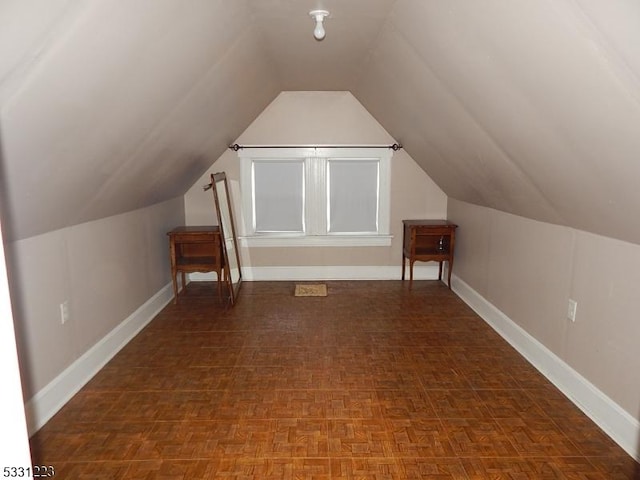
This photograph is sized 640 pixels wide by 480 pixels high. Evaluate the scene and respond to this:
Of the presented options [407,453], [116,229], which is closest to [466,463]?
[407,453]

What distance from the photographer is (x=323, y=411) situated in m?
2.54

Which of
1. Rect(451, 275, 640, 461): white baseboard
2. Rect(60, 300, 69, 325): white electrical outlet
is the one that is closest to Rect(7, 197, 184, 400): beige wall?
Rect(60, 300, 69, 325): white electrical outlet

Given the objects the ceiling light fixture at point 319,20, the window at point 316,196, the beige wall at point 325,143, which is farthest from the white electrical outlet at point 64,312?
the window at point 316,196

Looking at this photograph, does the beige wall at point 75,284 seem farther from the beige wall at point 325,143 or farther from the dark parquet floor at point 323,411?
the beige wall at point 325,143

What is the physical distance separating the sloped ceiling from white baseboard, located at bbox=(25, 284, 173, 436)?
862 millimetres

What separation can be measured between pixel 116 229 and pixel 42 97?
79.9 inches

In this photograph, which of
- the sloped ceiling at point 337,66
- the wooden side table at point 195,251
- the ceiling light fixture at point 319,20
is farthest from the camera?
the wooden side table at point 195,251

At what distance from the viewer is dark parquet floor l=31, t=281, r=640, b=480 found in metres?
2.09

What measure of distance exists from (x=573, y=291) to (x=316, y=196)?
3.05 m

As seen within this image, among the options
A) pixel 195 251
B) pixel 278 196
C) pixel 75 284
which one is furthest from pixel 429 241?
pixel 75 284

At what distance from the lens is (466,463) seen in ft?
6.88

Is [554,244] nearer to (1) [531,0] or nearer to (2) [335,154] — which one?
(1) [531,0]

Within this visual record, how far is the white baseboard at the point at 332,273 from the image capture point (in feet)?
17.5

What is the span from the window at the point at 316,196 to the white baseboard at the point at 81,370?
166 centimetres
